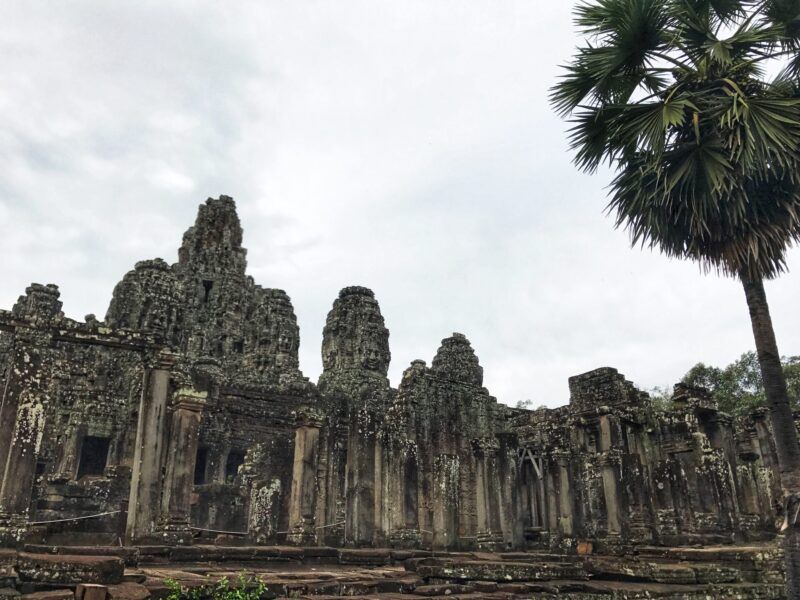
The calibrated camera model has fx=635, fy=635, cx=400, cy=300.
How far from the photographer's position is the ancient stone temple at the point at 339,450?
1159cm

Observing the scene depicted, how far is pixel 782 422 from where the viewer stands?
8.40 metres

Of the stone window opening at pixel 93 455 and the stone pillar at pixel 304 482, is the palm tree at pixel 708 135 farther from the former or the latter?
the stone window opening at pixel 93 455

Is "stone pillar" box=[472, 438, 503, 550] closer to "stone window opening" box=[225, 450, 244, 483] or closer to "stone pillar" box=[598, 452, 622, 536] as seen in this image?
"stone pillar" box=[598, 452, 622, 536]

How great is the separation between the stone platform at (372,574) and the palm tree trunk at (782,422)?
4.67 ft

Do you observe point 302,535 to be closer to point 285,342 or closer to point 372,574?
point 372,574

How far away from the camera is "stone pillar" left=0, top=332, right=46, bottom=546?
10.4 meters

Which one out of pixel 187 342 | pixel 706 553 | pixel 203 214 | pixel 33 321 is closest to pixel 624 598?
pixel 706 553

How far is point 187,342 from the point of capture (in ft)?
104

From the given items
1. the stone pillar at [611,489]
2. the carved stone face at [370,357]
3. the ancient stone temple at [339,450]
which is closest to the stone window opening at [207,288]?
the ancient stone temple at [339,450]

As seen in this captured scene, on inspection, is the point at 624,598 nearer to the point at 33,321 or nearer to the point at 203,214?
the point at 33,321

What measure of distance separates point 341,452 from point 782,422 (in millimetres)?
10802

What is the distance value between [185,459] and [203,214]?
26.0m

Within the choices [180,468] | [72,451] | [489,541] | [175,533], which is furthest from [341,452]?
[72,451]

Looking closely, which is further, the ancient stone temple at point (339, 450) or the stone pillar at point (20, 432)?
the ancient stone temple at point (339, 450)
